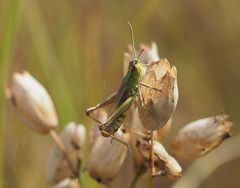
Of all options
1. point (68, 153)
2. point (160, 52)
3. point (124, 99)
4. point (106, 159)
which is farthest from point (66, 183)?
point (160, 52)

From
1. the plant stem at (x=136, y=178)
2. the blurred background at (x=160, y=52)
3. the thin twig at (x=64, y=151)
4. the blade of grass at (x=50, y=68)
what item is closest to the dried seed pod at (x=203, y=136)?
the plant stem at (x=136, y=178)

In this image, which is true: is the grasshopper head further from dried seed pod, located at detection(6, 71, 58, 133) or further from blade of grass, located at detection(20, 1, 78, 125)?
blade of grass, located at detection(20, 1, 78, 125)

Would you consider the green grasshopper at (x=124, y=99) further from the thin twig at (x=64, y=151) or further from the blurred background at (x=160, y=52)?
the blurred background at (x=160, y=52)

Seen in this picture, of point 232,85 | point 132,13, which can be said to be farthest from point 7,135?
point 232,85

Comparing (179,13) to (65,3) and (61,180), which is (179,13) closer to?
(65,3)

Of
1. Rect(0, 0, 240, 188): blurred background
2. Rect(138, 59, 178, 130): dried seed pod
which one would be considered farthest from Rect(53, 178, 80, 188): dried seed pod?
Answer: Rect(0, 0, 240, 188): blurred background

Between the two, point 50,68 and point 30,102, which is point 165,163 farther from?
point 50,68
